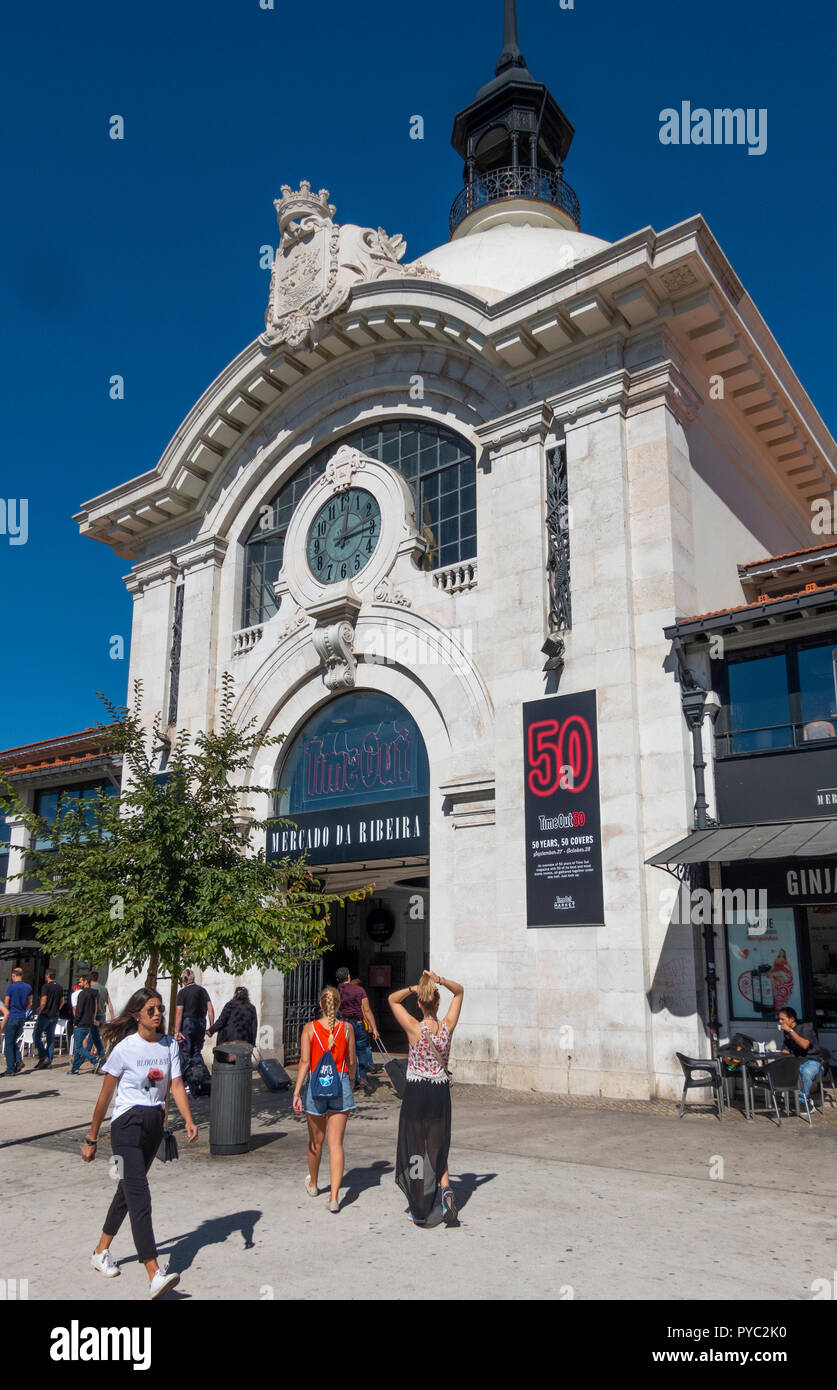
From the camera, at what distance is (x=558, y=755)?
53.9 feet

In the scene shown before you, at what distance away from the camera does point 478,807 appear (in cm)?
1759

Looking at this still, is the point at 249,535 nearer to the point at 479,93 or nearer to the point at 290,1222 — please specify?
the point at 479,93

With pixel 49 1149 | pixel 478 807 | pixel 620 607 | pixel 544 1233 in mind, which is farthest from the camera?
pixel 478 807

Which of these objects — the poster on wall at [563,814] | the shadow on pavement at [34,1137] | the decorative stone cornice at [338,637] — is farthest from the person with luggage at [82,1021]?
the poster on wall at [563,814]

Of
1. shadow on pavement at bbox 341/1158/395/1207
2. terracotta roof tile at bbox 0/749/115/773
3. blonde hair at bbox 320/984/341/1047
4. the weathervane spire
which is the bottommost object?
shadow on pavement at bbox 341/1158/395/1207

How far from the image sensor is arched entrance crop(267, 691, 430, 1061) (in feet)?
62.3

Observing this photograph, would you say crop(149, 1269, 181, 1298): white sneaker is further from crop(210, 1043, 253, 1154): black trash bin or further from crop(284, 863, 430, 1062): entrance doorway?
crop(284, 863, 430, 1062): entrance doorway

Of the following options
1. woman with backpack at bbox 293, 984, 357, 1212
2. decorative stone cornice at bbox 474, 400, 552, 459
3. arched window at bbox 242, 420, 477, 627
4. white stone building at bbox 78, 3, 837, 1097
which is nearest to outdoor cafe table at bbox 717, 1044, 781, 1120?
white stone building at bbox 78, 3, 837, 1097

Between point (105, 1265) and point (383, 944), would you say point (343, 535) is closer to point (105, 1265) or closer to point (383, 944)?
point (383, 944)

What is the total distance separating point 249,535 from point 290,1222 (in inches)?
713

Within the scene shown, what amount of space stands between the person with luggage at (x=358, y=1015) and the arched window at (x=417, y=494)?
26.4 ft

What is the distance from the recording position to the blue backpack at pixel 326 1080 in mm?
8719

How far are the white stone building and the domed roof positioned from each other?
4.0 inches
